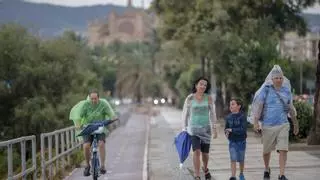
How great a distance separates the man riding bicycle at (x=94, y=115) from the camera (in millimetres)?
12602

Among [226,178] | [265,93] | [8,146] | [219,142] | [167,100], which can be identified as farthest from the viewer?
[167,100]

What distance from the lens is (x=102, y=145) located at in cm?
1260

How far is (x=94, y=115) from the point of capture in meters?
12.7

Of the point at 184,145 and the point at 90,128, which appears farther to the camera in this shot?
the point at 90,128

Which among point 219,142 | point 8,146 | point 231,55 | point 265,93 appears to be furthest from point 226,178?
point 231,55

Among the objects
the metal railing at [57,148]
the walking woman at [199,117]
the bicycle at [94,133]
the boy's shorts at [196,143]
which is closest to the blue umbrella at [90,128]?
the bicycle at [94,133]

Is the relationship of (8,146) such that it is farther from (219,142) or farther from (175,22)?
(175,22)

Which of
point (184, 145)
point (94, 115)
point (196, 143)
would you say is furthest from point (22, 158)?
point (196, 143)

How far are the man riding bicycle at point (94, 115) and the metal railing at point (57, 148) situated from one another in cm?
105

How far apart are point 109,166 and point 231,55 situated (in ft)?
44.7

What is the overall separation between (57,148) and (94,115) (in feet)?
9.87

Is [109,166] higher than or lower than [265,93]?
lower

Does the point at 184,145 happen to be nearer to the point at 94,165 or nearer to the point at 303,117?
the point at 94,165

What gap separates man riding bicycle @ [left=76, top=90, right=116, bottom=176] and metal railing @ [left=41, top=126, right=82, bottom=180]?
3.44 ft
